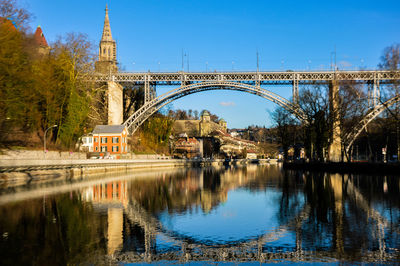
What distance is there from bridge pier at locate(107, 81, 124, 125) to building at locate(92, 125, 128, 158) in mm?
2907

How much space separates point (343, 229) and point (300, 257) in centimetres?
421

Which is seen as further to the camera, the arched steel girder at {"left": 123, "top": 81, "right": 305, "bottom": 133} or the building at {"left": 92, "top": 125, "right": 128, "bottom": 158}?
the building at {"left": 92, "top": 125, "right": 128, "bottom": 158}

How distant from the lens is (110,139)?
81.2m

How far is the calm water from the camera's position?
11562 mm

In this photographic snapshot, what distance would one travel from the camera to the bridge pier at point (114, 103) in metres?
82.2

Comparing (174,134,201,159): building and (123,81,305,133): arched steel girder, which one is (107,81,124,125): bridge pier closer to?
(123,81,305,133): arched steel girder

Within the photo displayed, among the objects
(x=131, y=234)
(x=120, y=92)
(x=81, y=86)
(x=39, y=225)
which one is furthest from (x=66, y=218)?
(x=120, y=92)

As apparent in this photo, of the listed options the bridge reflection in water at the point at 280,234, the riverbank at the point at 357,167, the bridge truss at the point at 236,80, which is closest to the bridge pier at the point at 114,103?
the bridge truss at the point at 236,80

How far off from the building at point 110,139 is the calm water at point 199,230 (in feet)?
184

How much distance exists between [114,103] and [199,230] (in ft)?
235

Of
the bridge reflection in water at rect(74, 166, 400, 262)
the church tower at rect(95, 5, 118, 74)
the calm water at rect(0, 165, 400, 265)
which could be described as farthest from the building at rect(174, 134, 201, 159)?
the bridge reflection in water at rect(74, 166, 400, 262)

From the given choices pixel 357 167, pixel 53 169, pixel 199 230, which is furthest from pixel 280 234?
pixel 53 169

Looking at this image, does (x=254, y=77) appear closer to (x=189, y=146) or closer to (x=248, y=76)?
(x=248, y=76)

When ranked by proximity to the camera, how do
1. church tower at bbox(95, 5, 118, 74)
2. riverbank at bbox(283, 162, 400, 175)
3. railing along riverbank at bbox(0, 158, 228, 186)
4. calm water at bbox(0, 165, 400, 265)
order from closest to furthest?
calm water at bbox(0, 165, 400, 265) < railing along riverbank at bbox(0, 158, 228, 186) < riverbank at bbox(283, 162, 400, 175) < church tower at bbox(95, 5, 118, 74)
